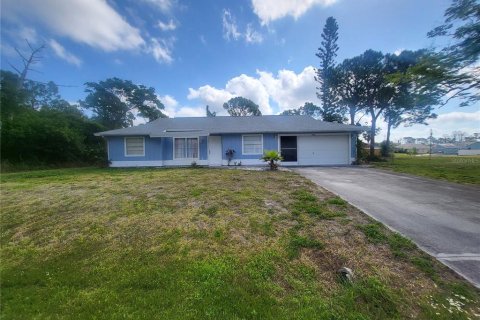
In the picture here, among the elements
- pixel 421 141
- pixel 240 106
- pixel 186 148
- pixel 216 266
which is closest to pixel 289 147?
pixel 186 148

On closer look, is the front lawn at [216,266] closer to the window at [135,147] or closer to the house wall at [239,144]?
the house wall at [239,144]

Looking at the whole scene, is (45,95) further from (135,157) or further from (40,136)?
(135,157)

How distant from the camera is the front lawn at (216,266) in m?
2.26

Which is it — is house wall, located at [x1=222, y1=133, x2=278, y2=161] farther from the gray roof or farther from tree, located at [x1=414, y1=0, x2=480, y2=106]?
tree, located at [x1=414, y1=0, x2=480, y2=106]

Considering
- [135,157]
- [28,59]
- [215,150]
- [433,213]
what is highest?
[28,59]

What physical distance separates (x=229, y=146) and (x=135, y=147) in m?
6.59

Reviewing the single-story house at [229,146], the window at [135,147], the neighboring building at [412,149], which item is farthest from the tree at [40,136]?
the neighboring building at [412,149]

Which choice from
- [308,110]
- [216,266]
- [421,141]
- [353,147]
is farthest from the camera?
[421,141]

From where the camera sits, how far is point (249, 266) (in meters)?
2.99

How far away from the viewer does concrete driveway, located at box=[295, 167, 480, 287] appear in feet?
10.5

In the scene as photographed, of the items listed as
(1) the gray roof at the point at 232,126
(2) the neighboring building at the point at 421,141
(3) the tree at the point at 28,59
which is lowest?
(1) the gray roof at the point at 232,126

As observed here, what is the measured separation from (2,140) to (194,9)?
53.6 ft

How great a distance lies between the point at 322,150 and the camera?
15.8 metres

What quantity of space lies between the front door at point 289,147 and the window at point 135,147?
970cm
